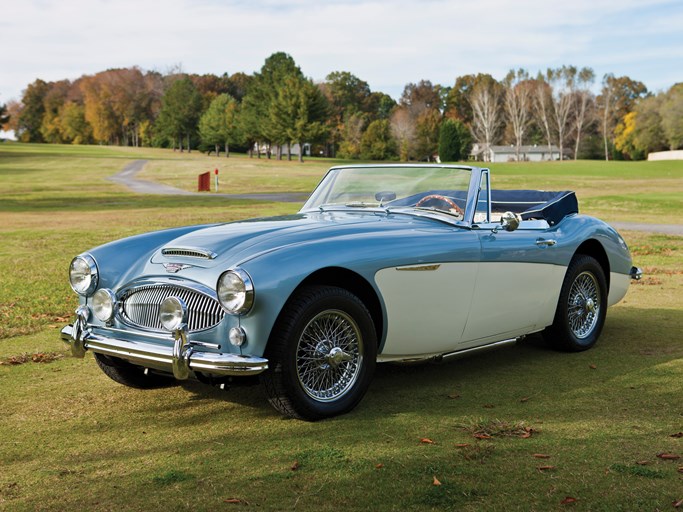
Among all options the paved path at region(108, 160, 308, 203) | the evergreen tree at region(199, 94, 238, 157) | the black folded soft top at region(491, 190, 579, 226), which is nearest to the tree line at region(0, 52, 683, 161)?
the evergreen tree at region(199, 94, 238, 157)

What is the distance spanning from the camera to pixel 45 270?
11914 millimetres

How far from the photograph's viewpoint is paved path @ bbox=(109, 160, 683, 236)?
64.4ft

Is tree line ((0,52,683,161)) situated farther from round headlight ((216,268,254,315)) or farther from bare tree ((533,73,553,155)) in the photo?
round headlight ((216,268,254,315))

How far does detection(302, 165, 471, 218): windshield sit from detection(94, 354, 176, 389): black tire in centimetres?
177

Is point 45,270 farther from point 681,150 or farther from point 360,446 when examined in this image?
point 681,150

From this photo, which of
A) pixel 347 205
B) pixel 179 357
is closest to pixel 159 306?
pixel 179 357

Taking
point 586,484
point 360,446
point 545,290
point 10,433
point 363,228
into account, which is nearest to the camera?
point 586,484

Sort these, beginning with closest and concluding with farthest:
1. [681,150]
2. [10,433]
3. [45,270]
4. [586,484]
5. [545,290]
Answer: [586,484]
[10,433]
[545,290]
[45,270]
[681,150]

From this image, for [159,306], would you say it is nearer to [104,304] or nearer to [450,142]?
[104,304]

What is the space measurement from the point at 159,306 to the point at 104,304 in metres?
0.51

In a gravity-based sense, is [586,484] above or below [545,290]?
below

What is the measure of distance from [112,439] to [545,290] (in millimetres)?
3440

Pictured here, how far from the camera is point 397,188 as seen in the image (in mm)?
6168

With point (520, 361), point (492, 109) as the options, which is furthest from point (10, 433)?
point (492, 109)
